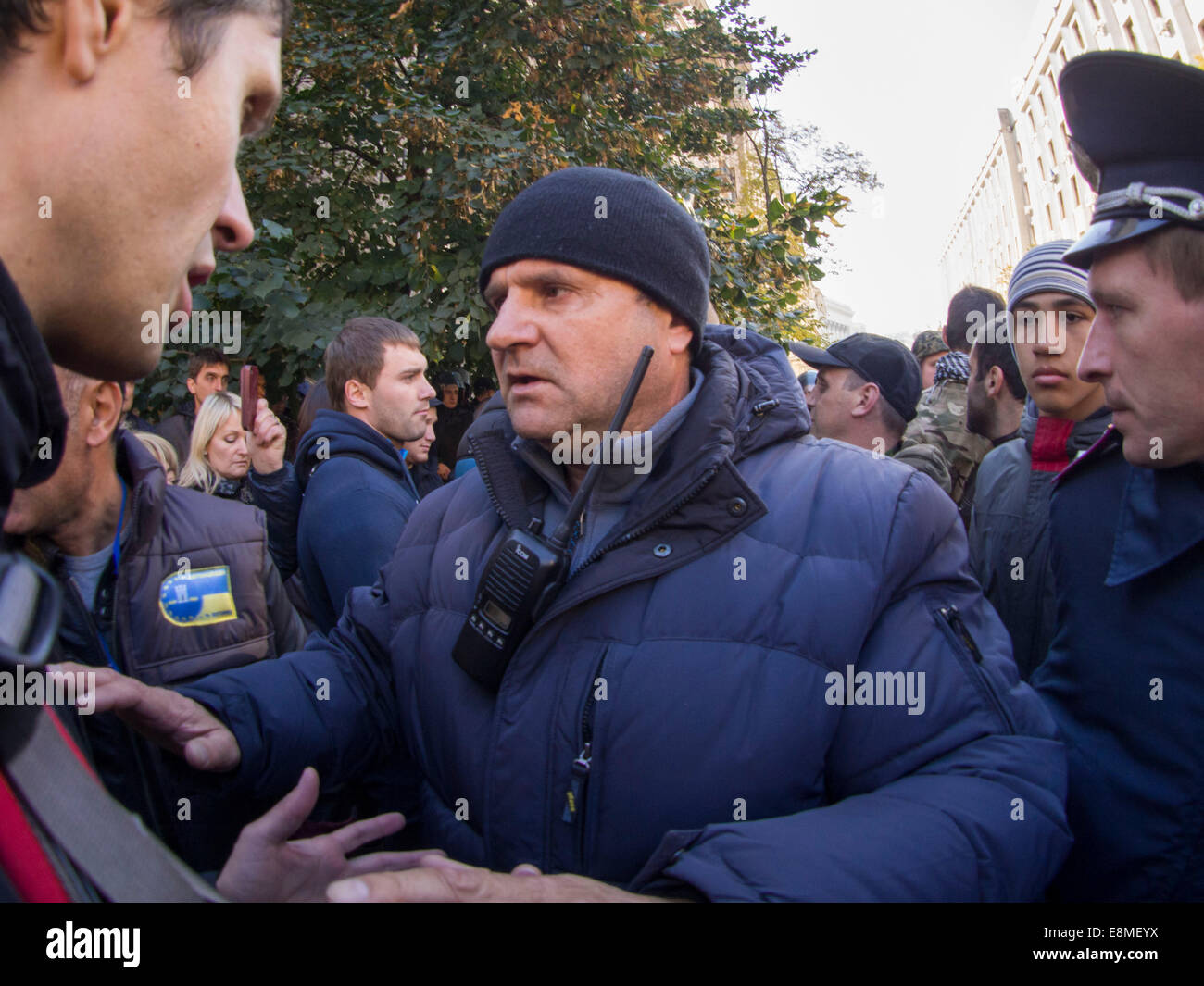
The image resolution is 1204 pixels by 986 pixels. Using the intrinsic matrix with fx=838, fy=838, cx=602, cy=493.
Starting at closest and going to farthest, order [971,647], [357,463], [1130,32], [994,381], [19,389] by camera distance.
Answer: [19,389], [971,647], [357,463], [994,381], [1130,32]

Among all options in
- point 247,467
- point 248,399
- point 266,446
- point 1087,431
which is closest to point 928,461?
point 1087,431

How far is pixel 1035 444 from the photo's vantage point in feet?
8.65

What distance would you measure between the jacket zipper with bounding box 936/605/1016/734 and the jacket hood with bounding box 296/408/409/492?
83.7 inches

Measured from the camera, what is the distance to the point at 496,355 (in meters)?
1.90

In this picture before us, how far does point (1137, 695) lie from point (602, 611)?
91cm

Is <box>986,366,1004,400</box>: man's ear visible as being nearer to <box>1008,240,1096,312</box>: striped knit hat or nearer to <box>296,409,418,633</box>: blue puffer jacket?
<box>1008,240,1096,312</box>: striped knit hat

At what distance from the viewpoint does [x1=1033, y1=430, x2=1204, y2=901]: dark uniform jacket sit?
1.33 metres

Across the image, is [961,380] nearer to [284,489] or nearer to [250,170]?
[284,489]

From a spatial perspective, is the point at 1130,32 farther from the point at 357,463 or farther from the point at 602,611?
the point at 602,611

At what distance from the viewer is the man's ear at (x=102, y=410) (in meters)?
2.09

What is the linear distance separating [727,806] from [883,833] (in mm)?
258

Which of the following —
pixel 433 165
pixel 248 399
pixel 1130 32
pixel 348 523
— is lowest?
pixel 348 523

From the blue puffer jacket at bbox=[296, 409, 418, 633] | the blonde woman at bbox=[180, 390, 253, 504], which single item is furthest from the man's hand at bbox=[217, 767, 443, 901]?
the blonde woman at bbox=[180, 390, 253, 504]

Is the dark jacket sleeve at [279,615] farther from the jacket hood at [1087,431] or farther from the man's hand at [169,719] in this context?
the jacket hood at [1087,431]
